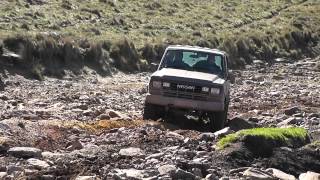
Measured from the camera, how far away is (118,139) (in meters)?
12.6

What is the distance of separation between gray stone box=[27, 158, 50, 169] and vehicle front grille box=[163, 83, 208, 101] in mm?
5774

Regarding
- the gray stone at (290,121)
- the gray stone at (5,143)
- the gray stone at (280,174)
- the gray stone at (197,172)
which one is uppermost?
the gray stone at (197,172)

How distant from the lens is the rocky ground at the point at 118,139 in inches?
389

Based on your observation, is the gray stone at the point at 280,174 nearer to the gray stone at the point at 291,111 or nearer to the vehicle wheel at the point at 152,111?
the vehicle wheel at the point at 152,111

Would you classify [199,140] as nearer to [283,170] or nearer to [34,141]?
[283,170]

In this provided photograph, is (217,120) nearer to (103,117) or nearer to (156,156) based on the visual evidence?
(103,117)

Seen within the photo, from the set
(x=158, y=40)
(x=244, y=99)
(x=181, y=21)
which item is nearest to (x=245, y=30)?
(x=181, y=21)

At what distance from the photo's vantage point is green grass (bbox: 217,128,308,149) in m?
11.9

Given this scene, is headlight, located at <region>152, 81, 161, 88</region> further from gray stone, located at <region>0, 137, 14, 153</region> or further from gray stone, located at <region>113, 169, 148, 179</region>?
gray stone, located at <region>113, 169, 148, 179</region>

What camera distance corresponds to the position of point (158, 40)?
36469 mm

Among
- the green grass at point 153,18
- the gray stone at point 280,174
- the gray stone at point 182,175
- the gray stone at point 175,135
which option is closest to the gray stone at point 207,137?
the gray stone at point 175,135

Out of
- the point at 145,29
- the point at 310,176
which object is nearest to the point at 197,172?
the point at 310,176

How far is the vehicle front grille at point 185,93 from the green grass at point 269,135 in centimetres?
262

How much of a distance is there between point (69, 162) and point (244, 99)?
47.6 ft
